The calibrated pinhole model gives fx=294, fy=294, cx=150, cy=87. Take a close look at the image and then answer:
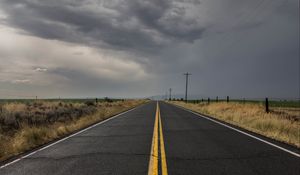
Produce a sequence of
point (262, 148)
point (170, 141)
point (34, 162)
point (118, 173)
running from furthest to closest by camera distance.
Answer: point (170, 141)
point (262, 148)
point (34, 162)
point (118, 173)

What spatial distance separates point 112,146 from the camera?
384 inches

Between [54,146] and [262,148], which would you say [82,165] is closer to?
[54,146]

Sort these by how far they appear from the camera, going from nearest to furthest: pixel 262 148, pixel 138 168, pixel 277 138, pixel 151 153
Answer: pixel 138 168 → pixel 151 153 → pixel 262 148 → pixel 277 138

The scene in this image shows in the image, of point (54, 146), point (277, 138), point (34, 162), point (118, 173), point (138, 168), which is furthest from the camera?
point (277, 138)

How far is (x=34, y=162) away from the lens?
7.59 m

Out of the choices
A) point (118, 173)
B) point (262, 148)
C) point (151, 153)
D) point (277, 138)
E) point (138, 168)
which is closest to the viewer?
point (118, 173)

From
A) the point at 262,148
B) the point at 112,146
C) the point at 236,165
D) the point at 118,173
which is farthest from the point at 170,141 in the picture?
the point at 118,173

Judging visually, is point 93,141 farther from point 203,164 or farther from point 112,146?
point 203,164

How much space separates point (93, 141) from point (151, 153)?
10.8 ft

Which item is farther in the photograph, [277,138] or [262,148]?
[277,138]

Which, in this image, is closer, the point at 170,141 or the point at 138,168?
the point at 138,168

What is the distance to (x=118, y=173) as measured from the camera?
6.23m

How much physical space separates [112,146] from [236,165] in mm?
4321

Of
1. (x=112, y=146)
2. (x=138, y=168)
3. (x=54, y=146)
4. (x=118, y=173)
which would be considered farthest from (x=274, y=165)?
(x=54, y=146)
